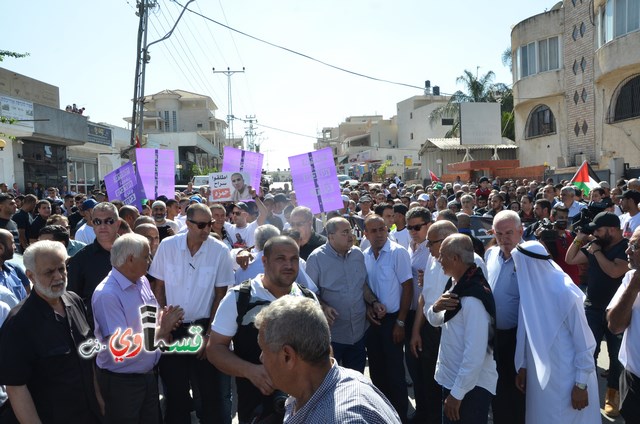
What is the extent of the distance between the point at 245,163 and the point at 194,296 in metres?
6.33

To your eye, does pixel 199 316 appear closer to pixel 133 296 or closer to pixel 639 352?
pixel 133 296

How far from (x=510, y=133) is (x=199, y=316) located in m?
44.5

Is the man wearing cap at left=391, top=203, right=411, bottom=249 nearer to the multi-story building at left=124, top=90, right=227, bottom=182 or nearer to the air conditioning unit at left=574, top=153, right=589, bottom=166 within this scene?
the air conditioning unit at left=574, top=153, right=589, bottom=166

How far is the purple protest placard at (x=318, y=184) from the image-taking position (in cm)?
888

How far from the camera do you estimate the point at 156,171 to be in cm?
1093

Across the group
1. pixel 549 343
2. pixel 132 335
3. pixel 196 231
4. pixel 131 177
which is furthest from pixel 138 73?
pixel 549 343

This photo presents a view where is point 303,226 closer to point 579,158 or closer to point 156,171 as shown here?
point 156,171

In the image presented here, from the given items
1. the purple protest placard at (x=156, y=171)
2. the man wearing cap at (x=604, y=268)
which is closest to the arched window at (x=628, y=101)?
the purple protest placard at (x=156, y=171)

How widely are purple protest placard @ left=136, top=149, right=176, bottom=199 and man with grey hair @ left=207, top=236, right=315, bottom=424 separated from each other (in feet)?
→ 25.7

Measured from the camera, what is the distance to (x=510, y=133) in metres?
45.4

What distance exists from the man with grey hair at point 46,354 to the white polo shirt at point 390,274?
274cm

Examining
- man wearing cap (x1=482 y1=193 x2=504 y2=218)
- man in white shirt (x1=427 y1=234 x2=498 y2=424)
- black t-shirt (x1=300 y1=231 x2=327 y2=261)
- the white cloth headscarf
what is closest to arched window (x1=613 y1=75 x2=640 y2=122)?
man wearing cap (x1=482 y1=193 x2=504 y2=218)

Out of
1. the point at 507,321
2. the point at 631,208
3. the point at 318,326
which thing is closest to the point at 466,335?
the point at 507,321

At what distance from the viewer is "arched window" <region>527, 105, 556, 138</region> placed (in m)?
30.0
